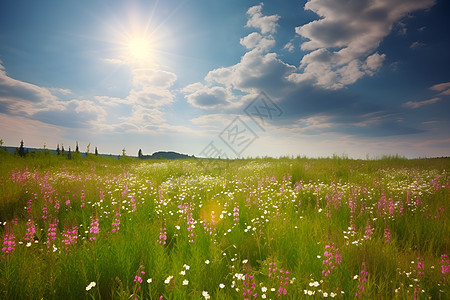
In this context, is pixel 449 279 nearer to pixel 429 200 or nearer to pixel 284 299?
pixel 284 299

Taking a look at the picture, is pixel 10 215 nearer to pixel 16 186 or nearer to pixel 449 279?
pixel 16 186

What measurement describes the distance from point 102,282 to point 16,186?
24.9ft

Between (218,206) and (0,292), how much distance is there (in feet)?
14.3

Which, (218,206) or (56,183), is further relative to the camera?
(56,183)

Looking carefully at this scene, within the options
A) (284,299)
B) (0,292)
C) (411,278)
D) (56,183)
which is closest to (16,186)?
(56,183)

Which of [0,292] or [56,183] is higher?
[56,183]

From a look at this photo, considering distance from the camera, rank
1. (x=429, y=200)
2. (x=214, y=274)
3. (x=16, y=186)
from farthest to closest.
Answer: (x=16, y=186), (x=429, y=200), (x=214, y=274)

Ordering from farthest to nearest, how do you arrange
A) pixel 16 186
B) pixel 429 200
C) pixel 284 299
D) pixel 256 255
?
pixel 16 186
pixel 429 200
pixel 256 255
pixel 284 299

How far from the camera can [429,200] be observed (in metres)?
6.05

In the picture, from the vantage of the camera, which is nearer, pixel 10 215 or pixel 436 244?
pixel 436 244

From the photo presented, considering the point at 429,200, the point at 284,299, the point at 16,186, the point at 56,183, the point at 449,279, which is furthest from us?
the point at 56,183

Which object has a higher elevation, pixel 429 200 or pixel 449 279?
pixel 429 200

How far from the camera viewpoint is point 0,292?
8.48ft

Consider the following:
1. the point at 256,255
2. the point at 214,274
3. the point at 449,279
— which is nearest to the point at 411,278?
the point at 449,279
